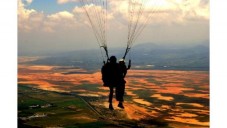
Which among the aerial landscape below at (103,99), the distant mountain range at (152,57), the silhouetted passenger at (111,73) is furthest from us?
the distant mountain range at (152,57)

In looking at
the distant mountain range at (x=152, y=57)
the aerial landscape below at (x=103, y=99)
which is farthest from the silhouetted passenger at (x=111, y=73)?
the distant mountain range at (x=152, y=57)

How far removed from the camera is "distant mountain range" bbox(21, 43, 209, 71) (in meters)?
23.2

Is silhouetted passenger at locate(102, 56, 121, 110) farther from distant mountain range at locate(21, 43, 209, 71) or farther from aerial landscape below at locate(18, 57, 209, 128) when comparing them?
distant mountain range at locate(21, 43, 209, 71)

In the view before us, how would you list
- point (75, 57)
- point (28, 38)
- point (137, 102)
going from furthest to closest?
point (75, 57) < point (137, 102) < point (28, 38)

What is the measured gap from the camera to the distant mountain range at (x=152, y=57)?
76.0 ft

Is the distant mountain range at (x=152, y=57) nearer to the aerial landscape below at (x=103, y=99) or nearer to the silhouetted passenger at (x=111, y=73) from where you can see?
the aerial landscape below at (x=103, y=99)

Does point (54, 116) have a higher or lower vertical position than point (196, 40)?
lower

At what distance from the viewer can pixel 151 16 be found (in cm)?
2120

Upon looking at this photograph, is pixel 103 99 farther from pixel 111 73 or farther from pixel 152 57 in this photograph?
pixel 111 73

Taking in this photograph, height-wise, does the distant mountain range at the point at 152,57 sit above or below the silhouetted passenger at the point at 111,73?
above

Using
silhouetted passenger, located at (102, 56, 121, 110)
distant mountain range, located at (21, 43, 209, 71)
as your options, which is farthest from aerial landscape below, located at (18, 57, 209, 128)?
silhouetted passenger, located at (102, 56, 121, 110)
